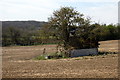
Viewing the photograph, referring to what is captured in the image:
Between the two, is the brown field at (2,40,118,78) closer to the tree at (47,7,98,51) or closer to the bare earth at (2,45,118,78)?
the bare earth at (2,45,118,78)

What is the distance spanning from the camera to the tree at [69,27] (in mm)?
28859

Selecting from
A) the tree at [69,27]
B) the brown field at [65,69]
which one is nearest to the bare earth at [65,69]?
the brown field at [65,69]

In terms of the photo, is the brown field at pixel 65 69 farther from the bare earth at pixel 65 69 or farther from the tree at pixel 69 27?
the tree at pixel 69 27

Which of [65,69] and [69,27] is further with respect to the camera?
[69,27]

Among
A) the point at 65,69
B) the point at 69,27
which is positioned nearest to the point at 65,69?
the point at 65,69

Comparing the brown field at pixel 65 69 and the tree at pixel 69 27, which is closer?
the brown field at pixel 65 69

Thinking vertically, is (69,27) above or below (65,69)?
above

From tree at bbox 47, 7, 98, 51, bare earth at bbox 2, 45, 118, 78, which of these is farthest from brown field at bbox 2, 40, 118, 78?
tree at bbox 47, 7, 98, 51

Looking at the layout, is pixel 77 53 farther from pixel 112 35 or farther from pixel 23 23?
pixel 23 23

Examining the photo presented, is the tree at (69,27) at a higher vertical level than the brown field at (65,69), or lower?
higher

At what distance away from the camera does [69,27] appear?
2897cm

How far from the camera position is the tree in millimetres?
28859

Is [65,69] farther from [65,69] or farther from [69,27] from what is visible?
[69,27]

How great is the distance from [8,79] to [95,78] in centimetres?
401
